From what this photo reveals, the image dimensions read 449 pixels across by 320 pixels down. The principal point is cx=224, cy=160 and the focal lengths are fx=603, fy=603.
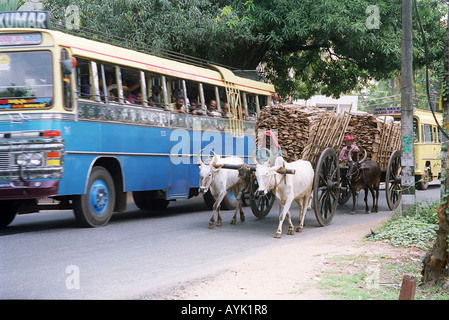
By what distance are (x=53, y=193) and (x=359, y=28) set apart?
1063 centimetres

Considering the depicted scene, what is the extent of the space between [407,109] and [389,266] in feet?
16.1

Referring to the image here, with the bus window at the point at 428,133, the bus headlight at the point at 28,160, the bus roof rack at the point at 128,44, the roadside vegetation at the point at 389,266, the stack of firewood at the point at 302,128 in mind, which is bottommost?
the roadside vegetation at the point at 389,266

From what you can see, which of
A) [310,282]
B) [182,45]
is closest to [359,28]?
[182,45]

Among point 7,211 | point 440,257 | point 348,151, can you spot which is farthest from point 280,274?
point 348,151

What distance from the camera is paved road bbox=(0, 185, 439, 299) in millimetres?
6242

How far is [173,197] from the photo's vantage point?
12961 millimetres

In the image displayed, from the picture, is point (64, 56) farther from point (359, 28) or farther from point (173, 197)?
point (359, 28)

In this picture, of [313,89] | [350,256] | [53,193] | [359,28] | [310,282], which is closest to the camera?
[310,282]

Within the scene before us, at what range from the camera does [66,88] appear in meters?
9.87

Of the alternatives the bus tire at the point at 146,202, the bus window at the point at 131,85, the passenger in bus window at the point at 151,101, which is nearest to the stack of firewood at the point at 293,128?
the passenger in bus window at the point at 151,101

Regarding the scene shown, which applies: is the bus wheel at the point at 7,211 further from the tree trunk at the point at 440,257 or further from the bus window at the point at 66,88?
the tree trunk at the point at 440,257

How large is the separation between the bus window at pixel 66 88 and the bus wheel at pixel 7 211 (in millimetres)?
2159

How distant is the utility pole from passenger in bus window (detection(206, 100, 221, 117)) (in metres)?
4.68

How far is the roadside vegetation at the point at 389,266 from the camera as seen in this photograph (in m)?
6.02
